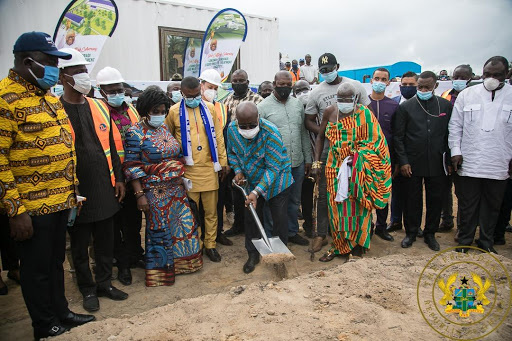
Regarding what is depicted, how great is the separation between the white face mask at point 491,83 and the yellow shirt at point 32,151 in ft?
13.7

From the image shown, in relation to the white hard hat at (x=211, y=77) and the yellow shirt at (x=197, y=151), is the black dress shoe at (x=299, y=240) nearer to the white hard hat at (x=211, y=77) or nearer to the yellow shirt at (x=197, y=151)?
the yellow shirt at (x=197, y=151)

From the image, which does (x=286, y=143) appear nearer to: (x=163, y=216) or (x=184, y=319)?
(x=163, y=216)

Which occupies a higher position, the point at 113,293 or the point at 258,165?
the point at 258,165

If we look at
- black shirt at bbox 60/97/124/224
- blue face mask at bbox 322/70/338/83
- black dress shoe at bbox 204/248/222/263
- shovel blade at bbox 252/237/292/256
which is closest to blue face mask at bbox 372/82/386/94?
blue face mask at bbox 322/70/338/83

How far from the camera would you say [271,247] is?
11.6 feet

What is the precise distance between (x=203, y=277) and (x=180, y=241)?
0.47 m

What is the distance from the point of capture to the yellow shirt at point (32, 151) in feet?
7.54

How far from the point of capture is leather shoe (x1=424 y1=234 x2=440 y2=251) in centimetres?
442

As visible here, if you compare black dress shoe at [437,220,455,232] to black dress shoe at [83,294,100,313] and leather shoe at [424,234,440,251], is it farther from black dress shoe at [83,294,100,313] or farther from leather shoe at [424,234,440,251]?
black dress shoe at [83,294,100,313]

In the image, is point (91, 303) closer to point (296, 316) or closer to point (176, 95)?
point (296, 316)

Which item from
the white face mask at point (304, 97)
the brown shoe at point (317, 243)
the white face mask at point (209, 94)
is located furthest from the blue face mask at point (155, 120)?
the brown shoe at point (317, 243)

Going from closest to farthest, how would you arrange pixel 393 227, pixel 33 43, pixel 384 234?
pixel 33 43, pixel 384 234, pixel 393 227

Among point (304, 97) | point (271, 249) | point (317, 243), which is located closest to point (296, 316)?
point (271, 249)

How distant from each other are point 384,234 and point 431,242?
1.91 ft
